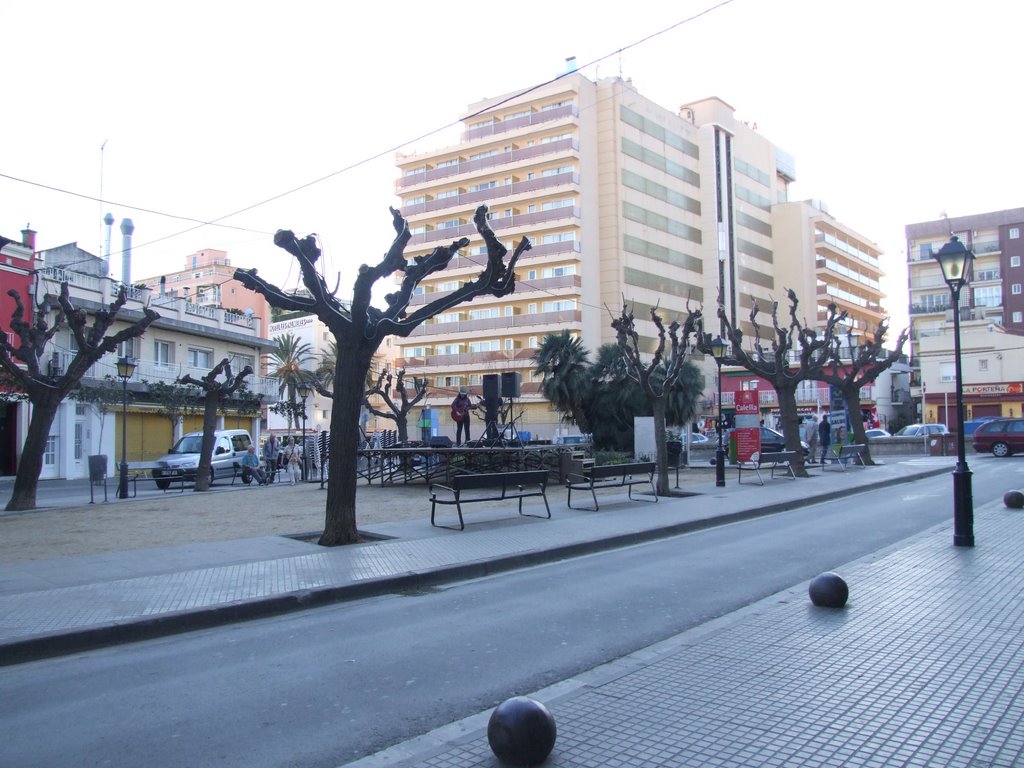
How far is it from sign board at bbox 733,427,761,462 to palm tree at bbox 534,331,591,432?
845 cm

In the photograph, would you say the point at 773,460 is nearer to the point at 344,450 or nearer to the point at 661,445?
the point at 661,445

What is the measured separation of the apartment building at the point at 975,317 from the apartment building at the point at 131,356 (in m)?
48.5

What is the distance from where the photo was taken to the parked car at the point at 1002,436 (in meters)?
34.5

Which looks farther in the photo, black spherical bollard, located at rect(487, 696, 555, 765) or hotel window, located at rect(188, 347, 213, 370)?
hotel window, located at rect(188, 347, 213, 370)

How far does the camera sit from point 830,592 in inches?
274

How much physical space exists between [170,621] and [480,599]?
2.97m

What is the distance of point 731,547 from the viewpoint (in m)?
11.2

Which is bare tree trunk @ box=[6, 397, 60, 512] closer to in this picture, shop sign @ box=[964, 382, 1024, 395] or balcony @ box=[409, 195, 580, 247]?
balcony @ box=[409, 195, 580, 247]

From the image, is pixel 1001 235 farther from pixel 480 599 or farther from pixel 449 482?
pixel 480 599

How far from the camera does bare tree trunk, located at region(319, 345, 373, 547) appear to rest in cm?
1143

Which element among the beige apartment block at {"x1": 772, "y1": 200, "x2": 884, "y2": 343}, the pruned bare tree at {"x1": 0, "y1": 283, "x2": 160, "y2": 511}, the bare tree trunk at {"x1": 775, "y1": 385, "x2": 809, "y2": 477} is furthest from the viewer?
the beige apartment block at {"x1": 772, "y1": 200, "x2": 884, "y2": 343}

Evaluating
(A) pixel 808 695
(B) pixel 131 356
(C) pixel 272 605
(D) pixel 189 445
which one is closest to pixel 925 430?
(D) pixel 189 445

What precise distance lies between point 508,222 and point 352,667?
190 feet

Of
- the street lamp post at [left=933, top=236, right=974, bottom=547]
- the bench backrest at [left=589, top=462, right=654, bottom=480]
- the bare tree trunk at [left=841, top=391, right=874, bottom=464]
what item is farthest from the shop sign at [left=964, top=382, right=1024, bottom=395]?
the street lamp post at [left=933, top=236, right=974, bottom=547]
